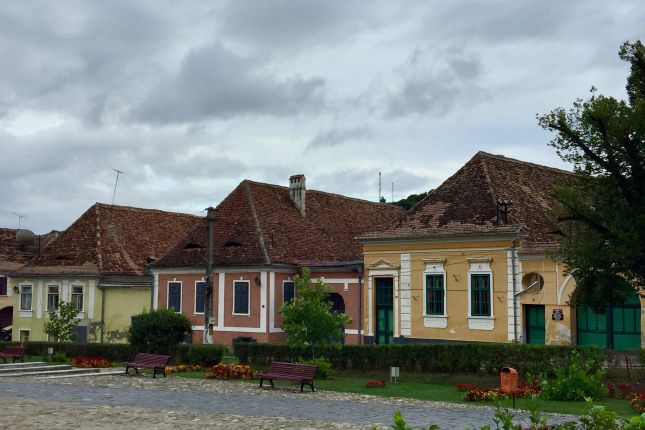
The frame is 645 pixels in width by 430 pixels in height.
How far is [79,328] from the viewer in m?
43.5

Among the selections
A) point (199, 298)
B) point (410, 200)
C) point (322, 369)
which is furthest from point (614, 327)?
point (410, 200)

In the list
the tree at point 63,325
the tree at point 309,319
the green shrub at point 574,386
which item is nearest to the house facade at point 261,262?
the tree at point 63,325

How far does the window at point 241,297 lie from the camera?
3881 cm

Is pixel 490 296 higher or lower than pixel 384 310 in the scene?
higher

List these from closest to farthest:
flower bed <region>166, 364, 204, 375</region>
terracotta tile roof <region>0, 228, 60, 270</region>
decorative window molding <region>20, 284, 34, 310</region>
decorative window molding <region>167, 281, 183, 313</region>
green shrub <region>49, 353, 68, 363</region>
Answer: flower bed <region>166, 364, 204, 375</region>, green shrub <region>49, 353, 68, 363</region>, decorative window molding <region>167, 281, 183, 313</region>, decorative window molding <region>20, 284, 34, 310</region>, terracotta tile roof <region>0, 228, 60, 270</region>

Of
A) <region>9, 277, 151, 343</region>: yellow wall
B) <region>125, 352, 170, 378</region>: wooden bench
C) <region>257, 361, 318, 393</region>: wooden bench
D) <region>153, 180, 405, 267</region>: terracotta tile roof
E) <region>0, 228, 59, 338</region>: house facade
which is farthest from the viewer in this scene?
<region>0, 228, 59, 338</region>: house facade

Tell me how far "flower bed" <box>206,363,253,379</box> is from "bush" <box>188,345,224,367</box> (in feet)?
10.1

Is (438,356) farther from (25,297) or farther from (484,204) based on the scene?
(25,297)

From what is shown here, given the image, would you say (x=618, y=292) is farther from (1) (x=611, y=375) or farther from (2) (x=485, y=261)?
(2) (x=485, y=261)

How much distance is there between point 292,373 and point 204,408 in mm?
5221

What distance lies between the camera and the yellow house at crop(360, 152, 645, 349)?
29.2m

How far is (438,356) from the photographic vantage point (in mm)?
25219

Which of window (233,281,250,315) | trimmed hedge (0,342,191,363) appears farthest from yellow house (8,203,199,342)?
trimmed hedge (0,342,191,363)

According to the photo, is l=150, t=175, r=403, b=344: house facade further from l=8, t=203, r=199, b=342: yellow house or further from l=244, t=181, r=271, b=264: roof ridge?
l=8, t=203, r=199, b=342: yellow house
